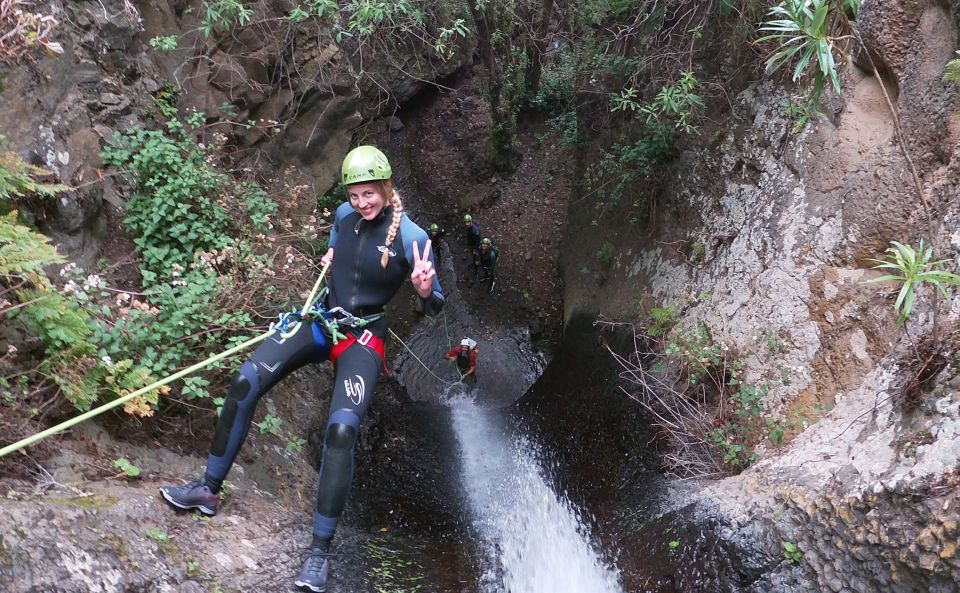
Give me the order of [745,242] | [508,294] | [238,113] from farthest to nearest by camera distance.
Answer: [508,294] → [238,113] → [745,242]

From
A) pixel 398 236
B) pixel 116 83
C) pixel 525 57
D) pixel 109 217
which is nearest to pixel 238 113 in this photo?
pixel 116 83

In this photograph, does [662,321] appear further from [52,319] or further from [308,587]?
[52,319]

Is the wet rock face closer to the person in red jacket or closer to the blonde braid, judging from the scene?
the blonde braid

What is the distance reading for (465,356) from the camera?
31.5 feet

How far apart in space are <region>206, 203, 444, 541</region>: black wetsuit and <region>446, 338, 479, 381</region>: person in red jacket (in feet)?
19.3

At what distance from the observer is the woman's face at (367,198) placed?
11.3 feet

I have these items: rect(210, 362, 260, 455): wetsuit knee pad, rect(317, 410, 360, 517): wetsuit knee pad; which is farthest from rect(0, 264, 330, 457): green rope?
rect(317, 410, 360, 517): wetsuit knee pad

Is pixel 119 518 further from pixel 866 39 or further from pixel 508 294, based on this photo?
pixel 508 294

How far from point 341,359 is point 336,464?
63 centimetres

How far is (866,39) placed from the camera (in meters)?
5.14

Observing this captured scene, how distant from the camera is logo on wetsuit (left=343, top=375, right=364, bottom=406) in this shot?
3.30 metres

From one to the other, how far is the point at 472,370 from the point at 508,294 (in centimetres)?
254

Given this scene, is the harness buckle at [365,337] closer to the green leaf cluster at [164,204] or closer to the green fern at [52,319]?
the green fern at [52,319]

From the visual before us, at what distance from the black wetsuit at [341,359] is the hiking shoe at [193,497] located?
82 millimetres
